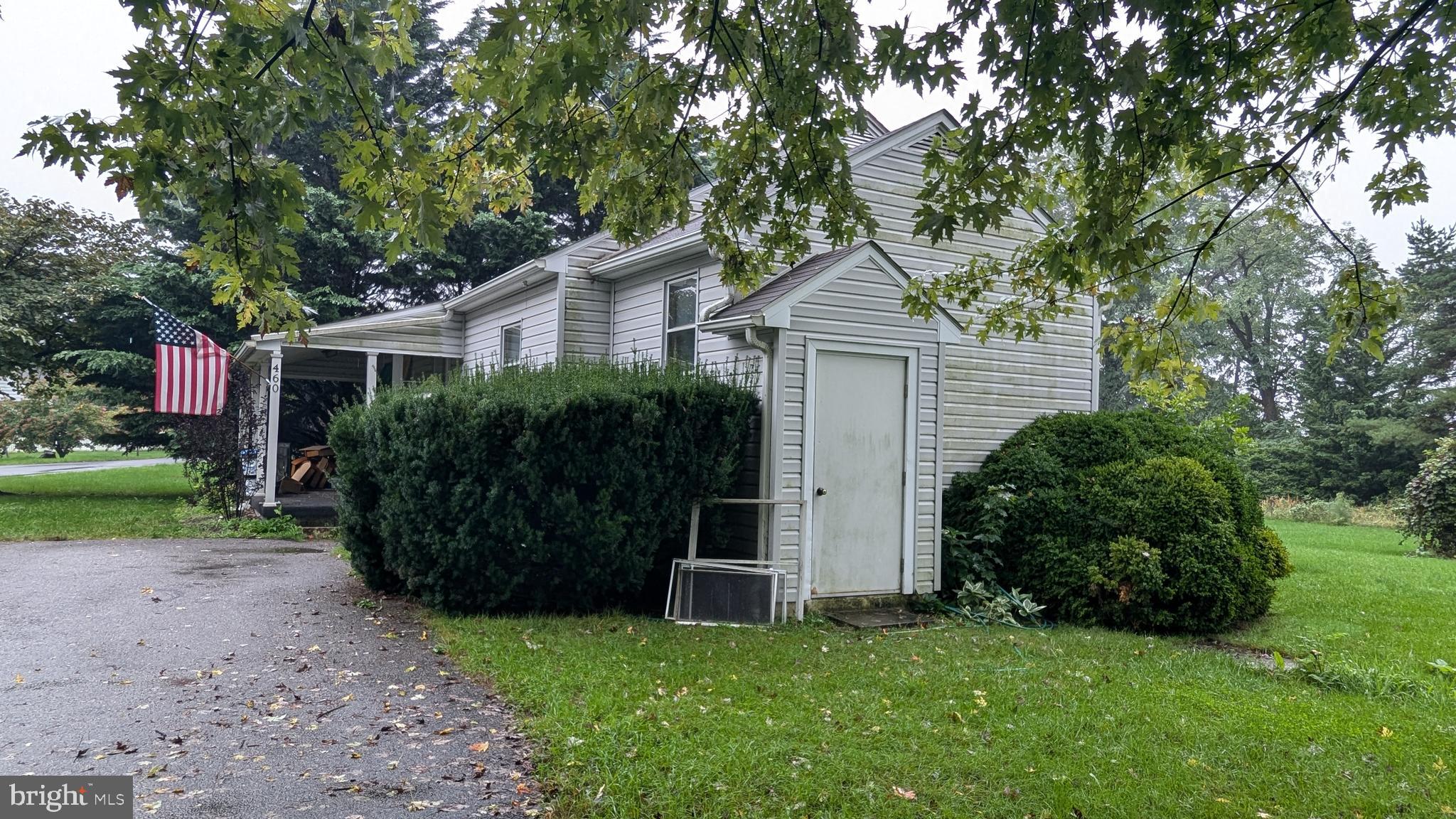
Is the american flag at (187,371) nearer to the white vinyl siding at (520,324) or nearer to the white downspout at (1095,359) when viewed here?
the white vinyl siding at (520,324)

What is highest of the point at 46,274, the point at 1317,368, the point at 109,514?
the point at 46,274

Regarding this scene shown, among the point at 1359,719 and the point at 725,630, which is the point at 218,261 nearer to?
the point at 725,630

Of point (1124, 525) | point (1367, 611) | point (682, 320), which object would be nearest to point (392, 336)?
point (682, 320)

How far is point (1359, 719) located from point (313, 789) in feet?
18.5

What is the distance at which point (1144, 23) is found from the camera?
14.1ft

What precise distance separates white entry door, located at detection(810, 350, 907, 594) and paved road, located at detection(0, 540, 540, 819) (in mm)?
3677

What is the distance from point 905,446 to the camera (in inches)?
351

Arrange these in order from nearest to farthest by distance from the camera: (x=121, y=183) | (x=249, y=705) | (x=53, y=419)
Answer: (x=121, y=183)
(x=249, y=705)
(x=53, y=419)

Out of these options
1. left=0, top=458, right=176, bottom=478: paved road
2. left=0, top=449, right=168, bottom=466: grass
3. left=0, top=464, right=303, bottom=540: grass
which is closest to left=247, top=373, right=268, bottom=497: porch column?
left=0, top=464, right=303, bottom=540: grass

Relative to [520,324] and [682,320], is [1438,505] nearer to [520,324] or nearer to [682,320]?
[682,320]

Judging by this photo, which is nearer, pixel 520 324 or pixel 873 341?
pixel 873 341

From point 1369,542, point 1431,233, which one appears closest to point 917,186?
point 1369,542

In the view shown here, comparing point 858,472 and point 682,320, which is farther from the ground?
point 682,320

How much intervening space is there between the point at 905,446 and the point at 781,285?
1.98 metres
